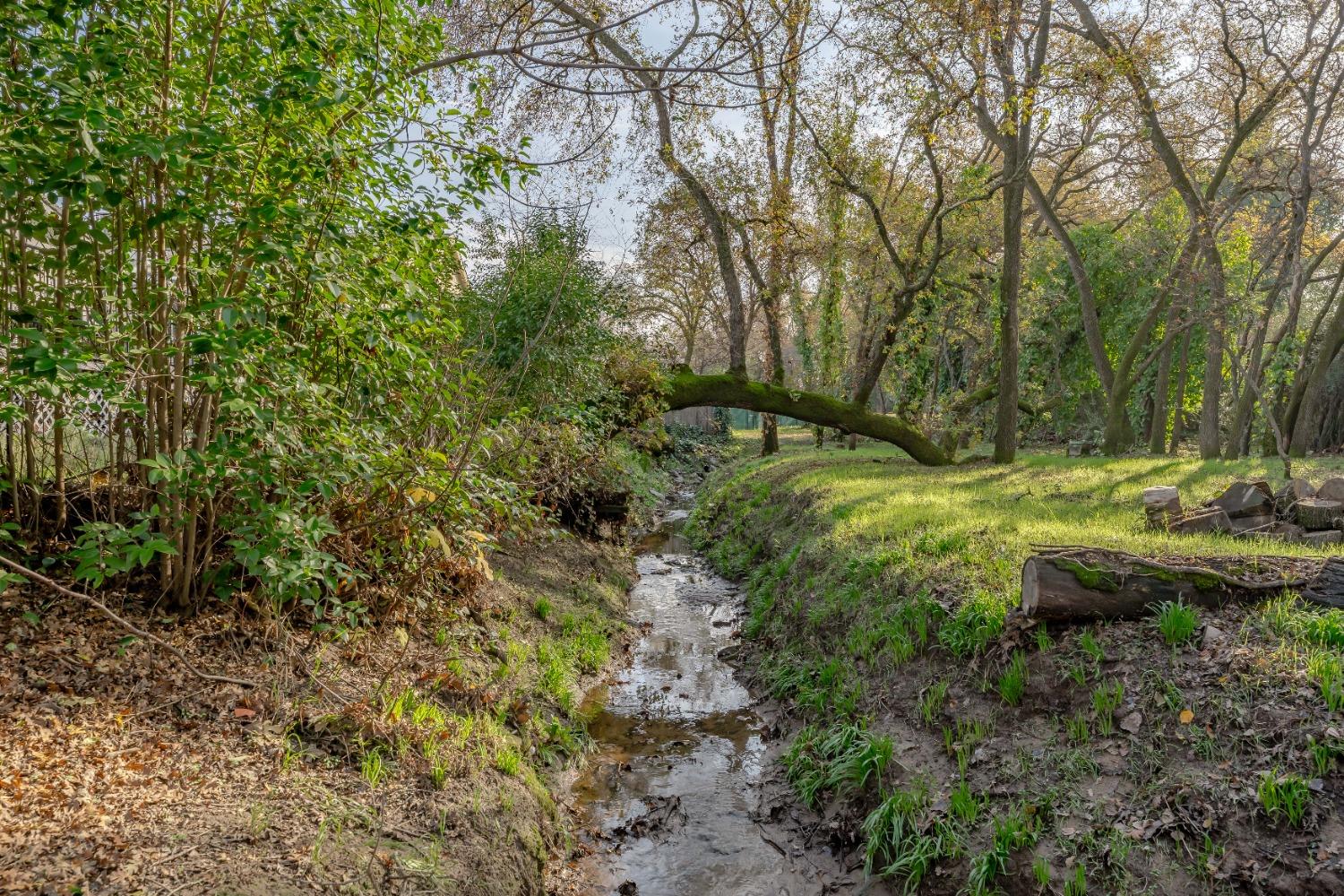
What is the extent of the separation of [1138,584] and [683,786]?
320 centimetres

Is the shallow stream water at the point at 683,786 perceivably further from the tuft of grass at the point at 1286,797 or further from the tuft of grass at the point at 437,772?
the tuft of grass at the point at 1286,797

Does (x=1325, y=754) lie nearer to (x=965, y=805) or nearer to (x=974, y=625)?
(x=965, y=805)

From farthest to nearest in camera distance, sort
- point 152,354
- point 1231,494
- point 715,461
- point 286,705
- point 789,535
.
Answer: point 715,461
point 789,535
point 1231,494
point 286,705
point 152,354

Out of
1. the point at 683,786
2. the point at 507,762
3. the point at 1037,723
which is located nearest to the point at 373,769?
the point at 507,762

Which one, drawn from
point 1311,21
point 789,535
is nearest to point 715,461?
point 789,535

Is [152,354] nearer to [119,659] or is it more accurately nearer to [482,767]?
[119,659]

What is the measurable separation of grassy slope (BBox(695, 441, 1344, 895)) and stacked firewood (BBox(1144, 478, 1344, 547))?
0.34 metres

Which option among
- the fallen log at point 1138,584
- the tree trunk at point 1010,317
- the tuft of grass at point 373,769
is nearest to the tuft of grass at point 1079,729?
the fallen log at point 1138,584

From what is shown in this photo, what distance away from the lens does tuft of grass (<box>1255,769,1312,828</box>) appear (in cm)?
284

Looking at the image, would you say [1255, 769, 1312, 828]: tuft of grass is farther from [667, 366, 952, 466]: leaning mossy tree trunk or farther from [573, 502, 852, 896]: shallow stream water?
[667, 366, 952, 466]: leaning mossy tree trunk

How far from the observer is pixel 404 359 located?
12.9 ft

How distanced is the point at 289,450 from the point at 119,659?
4.34 ft

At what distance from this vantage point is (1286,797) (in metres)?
2.87

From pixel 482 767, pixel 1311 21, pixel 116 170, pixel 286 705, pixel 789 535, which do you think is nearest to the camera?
pixel 116 170
